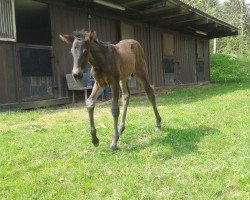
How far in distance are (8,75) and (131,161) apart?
20.3ft

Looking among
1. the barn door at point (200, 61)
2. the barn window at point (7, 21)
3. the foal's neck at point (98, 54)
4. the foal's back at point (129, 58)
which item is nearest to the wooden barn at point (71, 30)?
the barn window at point (7, 21)

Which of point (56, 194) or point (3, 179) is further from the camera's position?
point (3, 179)

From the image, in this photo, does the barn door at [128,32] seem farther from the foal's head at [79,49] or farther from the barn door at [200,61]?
the foal's head at [79,49]

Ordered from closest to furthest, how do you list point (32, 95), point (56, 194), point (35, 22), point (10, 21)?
1. point (56, 194)
2. point (10, 21)
3. point (32, 95)
4. point (35, 22)

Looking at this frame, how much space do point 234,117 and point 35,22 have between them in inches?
463

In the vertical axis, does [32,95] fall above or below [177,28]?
below

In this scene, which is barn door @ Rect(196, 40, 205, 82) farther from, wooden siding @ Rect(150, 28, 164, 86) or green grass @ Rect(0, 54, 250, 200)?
green grass @ Rect(0, 54, 250, 200)

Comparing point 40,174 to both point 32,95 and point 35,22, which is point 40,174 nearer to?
point 32,95

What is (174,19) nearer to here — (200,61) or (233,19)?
(200,61)

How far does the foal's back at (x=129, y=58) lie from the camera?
18.7 feet

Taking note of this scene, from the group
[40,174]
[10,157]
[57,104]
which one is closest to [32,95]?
[57,104]

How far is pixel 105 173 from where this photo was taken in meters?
4.46

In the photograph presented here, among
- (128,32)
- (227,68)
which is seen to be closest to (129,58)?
(128,32)

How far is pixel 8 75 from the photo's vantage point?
32.2 ft
